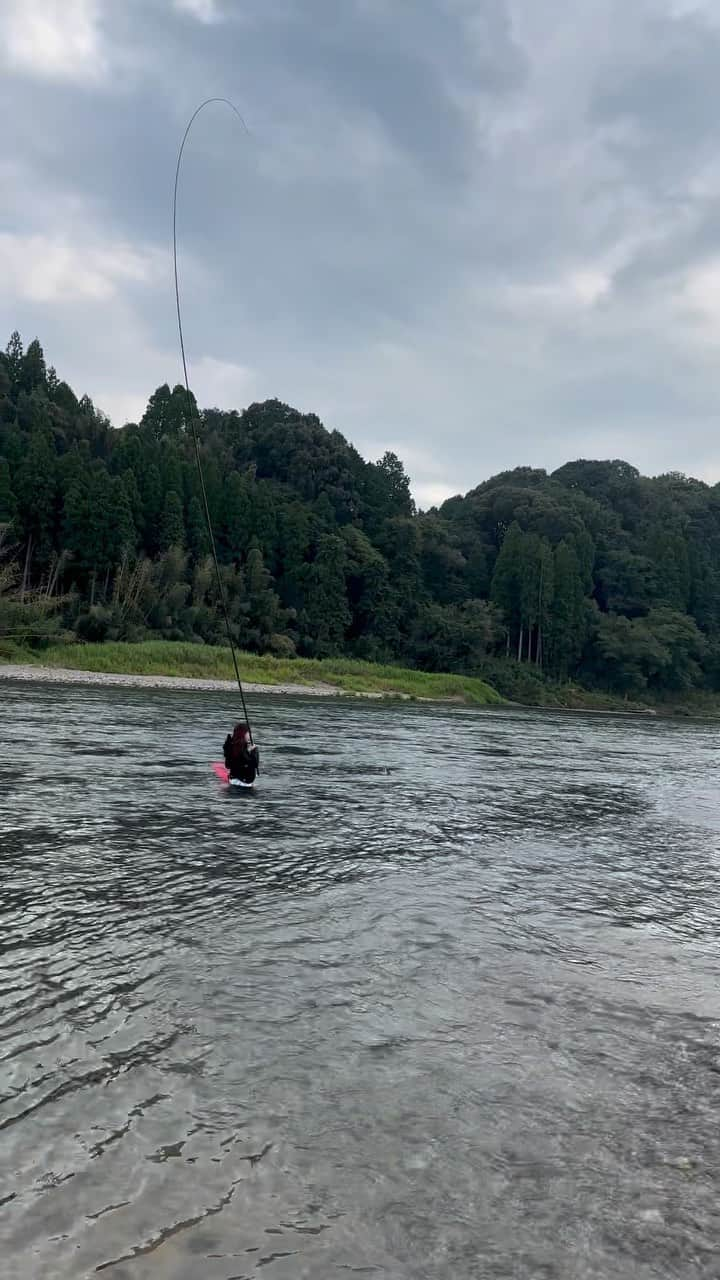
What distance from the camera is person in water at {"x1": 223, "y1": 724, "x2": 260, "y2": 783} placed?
12.3 meters

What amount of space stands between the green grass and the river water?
35.0 metres

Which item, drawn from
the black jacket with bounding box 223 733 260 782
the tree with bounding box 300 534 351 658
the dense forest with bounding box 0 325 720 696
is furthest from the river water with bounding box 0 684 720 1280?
the tree with bounding box 300 534 351 658

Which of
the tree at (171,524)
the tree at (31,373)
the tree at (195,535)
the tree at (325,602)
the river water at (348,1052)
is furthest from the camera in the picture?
the tree at (31,373)

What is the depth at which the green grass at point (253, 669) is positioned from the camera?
4347 cm

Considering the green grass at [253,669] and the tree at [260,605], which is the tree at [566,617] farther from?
the tree at [260,605]

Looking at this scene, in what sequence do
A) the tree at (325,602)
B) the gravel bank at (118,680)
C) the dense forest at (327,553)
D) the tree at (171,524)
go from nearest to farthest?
1. the gravel bank at (118,680)
2. the dense forest at (327,553)
3. the tree at (171,524)
4. the tree at (325,602)

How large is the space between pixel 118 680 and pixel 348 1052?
37.7 metres

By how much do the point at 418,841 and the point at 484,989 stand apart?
4726 millimetres

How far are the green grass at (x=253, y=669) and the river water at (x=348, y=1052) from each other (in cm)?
3496

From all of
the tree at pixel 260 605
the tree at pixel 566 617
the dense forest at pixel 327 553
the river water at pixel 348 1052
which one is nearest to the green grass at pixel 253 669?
the dense forest at pixel 327 553

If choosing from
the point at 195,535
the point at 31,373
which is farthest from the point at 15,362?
the point at 195,535

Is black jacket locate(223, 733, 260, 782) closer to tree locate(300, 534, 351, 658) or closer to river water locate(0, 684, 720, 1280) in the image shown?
river water locate(0, 684, 720, 1280)

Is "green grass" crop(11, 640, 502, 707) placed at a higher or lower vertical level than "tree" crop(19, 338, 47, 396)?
lower

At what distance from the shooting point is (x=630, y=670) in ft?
264
